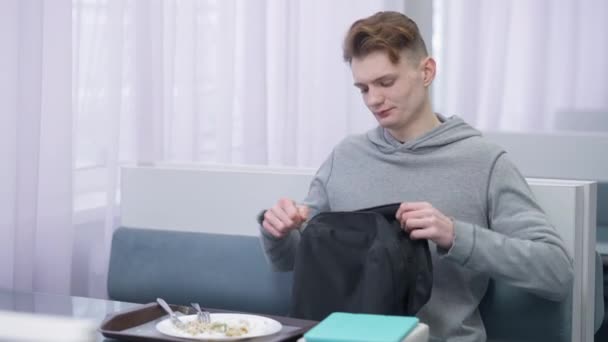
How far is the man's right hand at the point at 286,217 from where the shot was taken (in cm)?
204

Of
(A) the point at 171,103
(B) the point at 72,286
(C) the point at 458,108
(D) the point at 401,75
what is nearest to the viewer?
(D) the point at 401,75

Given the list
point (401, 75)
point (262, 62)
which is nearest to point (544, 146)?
point (262, 62)

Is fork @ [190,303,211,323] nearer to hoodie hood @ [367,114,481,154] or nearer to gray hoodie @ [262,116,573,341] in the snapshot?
gray hoodie @ [262,116,573,341]

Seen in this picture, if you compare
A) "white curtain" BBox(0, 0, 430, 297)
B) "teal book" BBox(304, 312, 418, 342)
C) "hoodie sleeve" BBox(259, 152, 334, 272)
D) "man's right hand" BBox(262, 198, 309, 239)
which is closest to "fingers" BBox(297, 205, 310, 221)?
"man's right hand" BBox(262, 198, 309, 239)

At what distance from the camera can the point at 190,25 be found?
10.7ft

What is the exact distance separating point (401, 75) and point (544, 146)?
1444 millimetres

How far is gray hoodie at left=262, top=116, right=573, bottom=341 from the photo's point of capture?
6.45 ft

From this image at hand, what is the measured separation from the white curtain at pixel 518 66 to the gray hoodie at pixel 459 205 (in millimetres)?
3076

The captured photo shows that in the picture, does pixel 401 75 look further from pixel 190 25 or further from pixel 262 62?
pixel 262 62

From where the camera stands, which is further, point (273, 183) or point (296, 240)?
point (273, 183)

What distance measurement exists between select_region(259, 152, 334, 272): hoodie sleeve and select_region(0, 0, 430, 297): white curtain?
2.06ft

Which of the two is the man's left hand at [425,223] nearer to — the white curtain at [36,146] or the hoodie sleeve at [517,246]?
the hoodie sleeve at [517,246]

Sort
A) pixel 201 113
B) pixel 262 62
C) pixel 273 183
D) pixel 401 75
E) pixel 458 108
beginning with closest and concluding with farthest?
pixel 401 75, pixel 273 183, pixel 201 113, pixel 262 62, pixel 458 108

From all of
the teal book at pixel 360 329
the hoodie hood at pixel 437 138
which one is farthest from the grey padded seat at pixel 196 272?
the teal book at pixel 360 329
